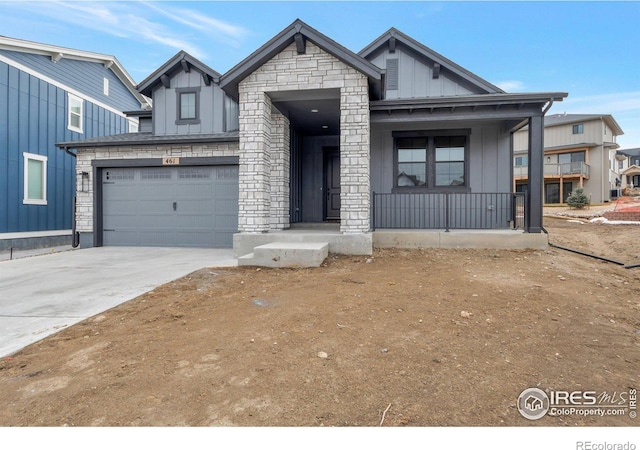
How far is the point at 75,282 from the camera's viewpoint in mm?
5238

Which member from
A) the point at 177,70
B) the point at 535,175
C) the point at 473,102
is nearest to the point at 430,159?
the point at 473,102

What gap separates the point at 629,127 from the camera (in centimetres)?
2716

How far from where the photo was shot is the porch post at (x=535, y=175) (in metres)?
7.31

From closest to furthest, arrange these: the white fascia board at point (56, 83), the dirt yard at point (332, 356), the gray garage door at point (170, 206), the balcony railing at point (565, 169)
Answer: the dirt yard at point (332, 356) → the gray garage door at point (170, 206) → the white fascia board at point (56, 83) → the balcony railing at point (565, 169)

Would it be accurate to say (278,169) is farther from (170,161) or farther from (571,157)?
(571,157)

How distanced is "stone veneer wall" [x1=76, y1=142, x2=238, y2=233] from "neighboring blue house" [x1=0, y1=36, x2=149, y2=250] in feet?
1.39

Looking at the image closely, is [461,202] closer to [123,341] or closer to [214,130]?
[214,130]

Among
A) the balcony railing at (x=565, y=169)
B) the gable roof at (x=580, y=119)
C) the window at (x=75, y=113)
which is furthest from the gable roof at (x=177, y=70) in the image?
the gable roof at (x=580, y=119)

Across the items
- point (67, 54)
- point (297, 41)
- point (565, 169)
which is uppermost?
point (67, 54)

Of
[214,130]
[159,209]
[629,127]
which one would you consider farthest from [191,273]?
[629,127]

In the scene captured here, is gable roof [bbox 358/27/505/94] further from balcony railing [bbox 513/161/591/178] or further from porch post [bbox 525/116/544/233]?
balcony railing [bbox 513/161/591/178]

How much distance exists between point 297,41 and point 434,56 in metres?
4.51

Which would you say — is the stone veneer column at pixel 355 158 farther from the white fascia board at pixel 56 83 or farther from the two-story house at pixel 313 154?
the white fascia board at pixel 56 83

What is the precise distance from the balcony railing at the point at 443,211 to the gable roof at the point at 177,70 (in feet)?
20.5
